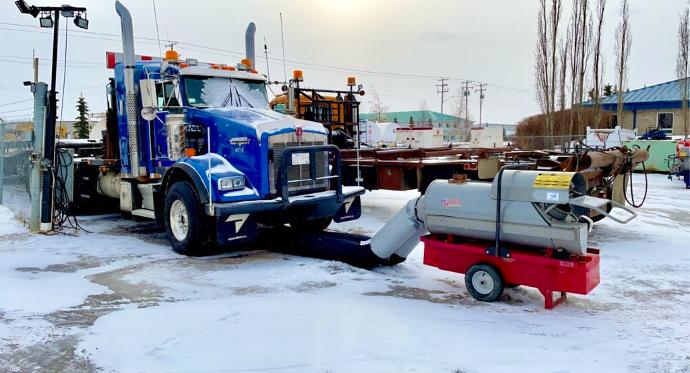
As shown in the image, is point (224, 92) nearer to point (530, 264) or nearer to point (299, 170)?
point (299, 170)

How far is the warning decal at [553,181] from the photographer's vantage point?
517 cm

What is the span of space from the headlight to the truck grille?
40 cm

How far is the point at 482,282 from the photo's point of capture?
19.0 feet

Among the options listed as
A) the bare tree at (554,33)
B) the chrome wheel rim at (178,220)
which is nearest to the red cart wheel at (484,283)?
the chrome wheel rim at (178,220)

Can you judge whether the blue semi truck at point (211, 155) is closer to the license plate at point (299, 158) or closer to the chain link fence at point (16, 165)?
the license plate at point (299, 158)

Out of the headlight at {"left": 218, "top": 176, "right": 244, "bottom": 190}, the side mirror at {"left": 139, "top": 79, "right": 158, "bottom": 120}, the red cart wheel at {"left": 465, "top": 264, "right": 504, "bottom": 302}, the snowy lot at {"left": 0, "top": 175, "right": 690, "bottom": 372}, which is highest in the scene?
the side mirror at {"left": 139, "top": 79, "right": 158, "bottom": 120}

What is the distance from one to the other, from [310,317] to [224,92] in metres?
4.74

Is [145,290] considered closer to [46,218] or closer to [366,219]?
[46,218]

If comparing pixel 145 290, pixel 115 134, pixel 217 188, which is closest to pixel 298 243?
pixel 217 188

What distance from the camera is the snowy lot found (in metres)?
4.26

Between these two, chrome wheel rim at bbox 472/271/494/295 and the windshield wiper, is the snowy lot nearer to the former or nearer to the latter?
chrome wheel rim at bbox 472/271/494/295

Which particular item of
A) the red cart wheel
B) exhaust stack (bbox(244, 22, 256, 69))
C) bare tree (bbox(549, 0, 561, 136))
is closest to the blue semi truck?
exhaust stack (bbox(244, 22, 256, 69))

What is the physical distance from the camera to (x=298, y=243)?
315 inches

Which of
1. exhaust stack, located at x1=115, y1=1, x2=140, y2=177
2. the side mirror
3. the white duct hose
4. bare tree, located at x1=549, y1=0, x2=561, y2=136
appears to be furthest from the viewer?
bare tree, located at x1=549, y1=0, x2=561, y2=136
